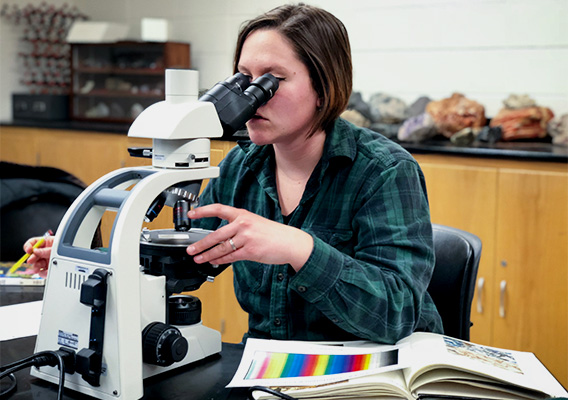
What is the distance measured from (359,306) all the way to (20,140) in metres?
3.64

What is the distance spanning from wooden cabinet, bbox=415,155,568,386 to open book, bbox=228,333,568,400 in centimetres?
143

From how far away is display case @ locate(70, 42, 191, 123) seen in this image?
4074mm

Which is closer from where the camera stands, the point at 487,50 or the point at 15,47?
the point at 487,50

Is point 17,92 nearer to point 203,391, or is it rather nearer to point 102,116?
point 102,116

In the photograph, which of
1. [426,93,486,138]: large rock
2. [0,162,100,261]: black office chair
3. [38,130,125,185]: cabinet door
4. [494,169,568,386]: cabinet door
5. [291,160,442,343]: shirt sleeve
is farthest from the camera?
[38,130,125,185]: cabinet door

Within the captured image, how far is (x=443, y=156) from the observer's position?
260cm

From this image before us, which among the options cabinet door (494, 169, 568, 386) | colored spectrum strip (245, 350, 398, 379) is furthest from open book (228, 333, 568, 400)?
cabinet door (494, 169, 568, 386)

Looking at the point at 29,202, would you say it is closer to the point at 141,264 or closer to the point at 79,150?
the point at 141,264

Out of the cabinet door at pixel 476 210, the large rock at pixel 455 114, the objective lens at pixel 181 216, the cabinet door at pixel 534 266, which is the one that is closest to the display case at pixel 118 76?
the large rock at pixel 455 114

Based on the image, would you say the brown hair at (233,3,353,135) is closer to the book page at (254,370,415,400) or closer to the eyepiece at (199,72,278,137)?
the eyepiece at (199,72,278,137)

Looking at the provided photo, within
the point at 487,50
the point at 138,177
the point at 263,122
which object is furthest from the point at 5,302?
the point at 487,50

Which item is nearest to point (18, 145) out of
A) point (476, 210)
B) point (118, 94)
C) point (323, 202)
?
point (118, 94)

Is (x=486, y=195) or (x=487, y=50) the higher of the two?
(x=487, y=50)

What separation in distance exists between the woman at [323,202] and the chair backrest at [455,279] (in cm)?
12
